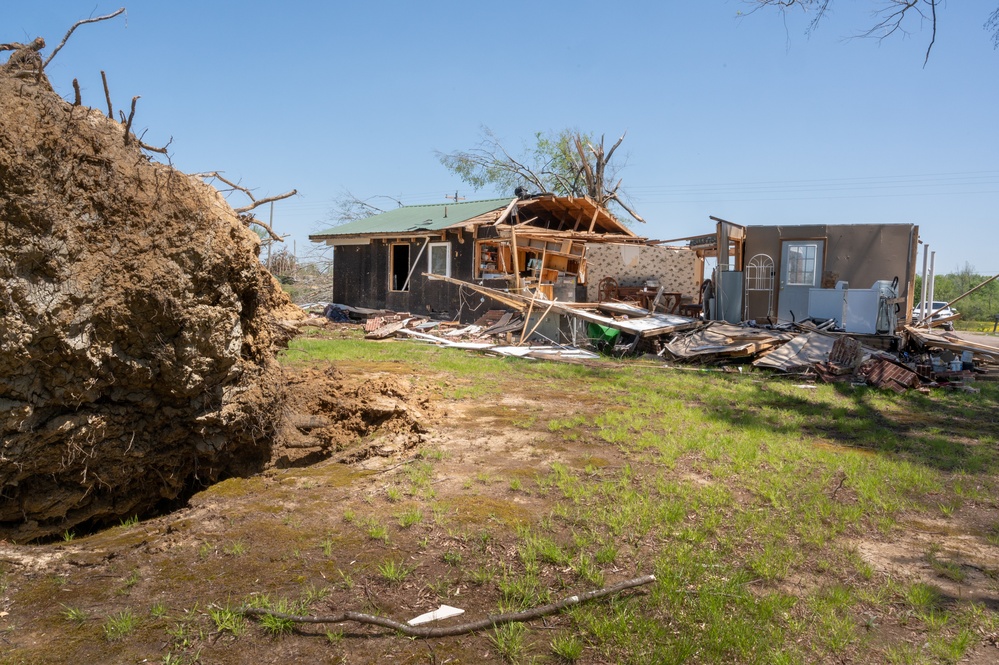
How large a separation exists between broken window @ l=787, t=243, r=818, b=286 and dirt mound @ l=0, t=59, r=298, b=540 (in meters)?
16.0

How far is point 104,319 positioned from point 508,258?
16.2 metres

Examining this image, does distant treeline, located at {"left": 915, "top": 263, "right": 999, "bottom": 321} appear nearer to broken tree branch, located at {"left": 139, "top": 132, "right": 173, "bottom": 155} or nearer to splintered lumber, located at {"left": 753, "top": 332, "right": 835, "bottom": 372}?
splintered lumber, located at {"left": 753, "top": 332, "right": 835, "bottom": 372}

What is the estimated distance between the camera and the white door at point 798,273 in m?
18.0

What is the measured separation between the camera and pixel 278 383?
6660 millimetres

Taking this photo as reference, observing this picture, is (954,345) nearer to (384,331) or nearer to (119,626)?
(384,331)

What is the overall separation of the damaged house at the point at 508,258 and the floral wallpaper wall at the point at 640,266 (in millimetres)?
32

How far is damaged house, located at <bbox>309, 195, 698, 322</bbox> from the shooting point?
20.3 metres

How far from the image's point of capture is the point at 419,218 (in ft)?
81.2

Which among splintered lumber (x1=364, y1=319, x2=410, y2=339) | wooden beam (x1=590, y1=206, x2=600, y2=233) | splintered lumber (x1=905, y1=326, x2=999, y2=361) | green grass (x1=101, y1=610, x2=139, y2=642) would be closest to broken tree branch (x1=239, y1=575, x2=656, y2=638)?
green grass (x1=101, y1=610, x2=139, y2=642)

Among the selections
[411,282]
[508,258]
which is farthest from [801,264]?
[411,282]

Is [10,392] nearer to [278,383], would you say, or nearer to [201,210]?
[201,210]

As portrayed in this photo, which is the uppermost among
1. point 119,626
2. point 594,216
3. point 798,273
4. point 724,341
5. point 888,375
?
point 594,216

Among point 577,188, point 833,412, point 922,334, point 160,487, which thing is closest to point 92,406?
point 160,487

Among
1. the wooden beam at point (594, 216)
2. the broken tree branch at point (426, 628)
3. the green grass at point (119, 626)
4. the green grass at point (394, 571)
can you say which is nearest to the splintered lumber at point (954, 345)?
the wooden beam at point (594, 216)
